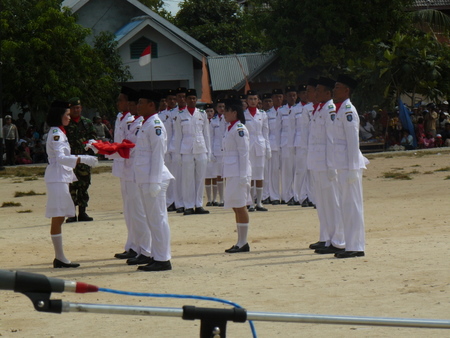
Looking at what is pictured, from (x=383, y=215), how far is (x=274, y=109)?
4.38 m

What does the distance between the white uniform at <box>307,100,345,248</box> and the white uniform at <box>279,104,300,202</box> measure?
6.53 m

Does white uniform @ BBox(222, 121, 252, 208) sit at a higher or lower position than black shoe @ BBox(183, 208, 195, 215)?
higher

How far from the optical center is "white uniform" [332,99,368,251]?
10.6m

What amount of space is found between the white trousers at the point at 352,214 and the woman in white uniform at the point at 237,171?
1322mm

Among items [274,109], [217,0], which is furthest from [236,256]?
[217,0]

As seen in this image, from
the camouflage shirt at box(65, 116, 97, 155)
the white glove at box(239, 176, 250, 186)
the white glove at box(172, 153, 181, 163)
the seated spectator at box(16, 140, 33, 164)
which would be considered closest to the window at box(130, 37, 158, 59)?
the seated spectator at box(16, 140, 33, 164)

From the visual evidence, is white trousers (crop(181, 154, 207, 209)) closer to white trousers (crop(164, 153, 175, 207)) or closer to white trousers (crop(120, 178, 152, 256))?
white trousers (crop(164, 153, 175, 207))

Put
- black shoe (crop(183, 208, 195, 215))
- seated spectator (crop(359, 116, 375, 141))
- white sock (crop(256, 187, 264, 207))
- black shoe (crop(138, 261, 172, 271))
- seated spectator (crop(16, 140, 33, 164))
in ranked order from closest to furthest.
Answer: black shoe (crop(138, 261, 172, 271)) → black shoe (crop(183, 208, 195, 215)) → white sock (crop(256, 187, 264, 207)) → seated spectator (crop(16, 140, 33, 164)) → seated spectator (crop(359, 116, 375, 141))

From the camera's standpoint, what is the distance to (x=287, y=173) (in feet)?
60.5

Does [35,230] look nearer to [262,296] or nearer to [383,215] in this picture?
[383,215]

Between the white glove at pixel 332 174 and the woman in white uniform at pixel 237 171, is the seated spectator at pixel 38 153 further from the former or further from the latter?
the white glove at pixel 332 174

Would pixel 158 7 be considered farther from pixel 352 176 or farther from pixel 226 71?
pixel 352 176

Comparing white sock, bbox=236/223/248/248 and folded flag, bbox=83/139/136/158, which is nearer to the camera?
folded flag, bbox=83/139/136/158

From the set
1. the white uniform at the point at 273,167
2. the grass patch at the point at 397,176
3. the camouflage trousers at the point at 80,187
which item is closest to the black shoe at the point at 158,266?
the camouflage trousers at the point at 80,187
